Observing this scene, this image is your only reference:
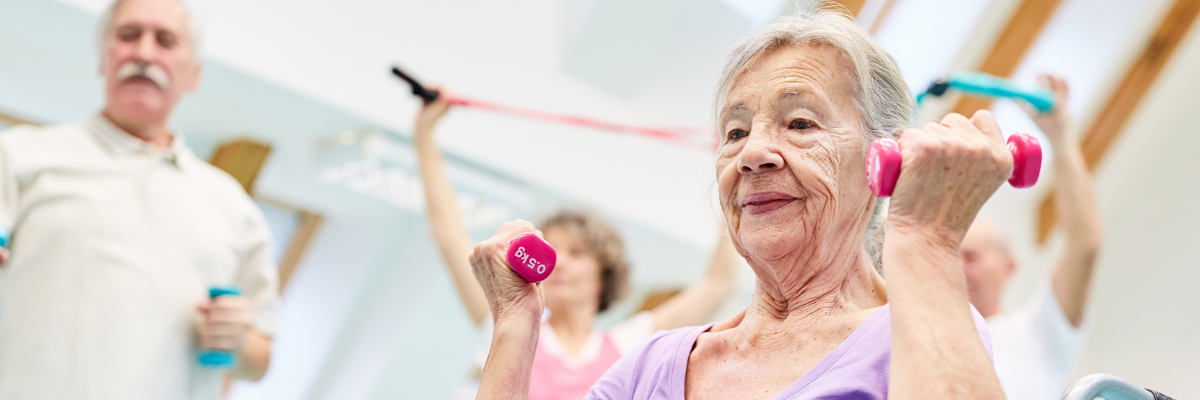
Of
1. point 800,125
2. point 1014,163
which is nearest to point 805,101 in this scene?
point 800,125

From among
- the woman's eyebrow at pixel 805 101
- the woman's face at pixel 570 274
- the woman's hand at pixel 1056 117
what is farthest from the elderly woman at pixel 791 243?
the woman's hand at pixel 1056 117

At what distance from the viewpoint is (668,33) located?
332 cm

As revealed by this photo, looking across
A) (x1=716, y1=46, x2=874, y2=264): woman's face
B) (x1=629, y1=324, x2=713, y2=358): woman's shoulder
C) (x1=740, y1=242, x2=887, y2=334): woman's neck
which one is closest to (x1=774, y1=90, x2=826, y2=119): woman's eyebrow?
(x1=716, y1=46, x2=874, y2=264): woman's face

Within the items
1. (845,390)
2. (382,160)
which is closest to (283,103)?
(382,160)

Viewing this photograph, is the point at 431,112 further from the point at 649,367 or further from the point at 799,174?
the point at 799,174

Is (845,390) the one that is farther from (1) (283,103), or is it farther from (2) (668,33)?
(2) (668,33)

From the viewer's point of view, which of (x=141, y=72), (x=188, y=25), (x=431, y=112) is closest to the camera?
(x=141, y=72)

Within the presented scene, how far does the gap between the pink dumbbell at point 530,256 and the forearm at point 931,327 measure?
38 cm

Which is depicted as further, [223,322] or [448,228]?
[448,228]

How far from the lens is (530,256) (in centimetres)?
97

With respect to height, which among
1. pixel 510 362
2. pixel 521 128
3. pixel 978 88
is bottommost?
pixel 521 128

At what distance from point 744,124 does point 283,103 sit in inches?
81.0

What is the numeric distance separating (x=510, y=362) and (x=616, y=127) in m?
1.54

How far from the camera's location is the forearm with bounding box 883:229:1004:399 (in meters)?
0.65
